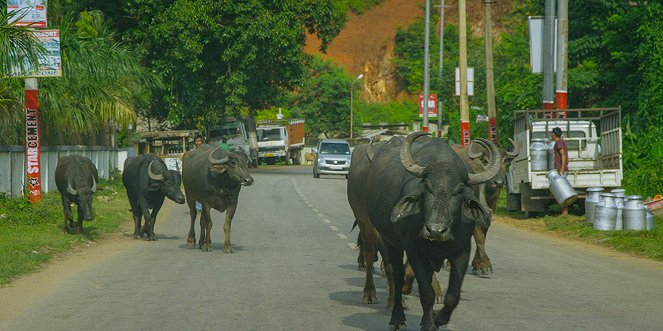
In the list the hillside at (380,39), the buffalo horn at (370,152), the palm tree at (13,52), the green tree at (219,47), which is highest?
the hillside at (380,39)

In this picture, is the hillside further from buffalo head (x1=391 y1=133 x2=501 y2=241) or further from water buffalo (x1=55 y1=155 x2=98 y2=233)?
buffalo head (x1=391 y1=133 x2=501 y2=241)

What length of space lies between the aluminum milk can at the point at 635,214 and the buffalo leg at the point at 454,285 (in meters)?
11.5

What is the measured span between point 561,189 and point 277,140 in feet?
158

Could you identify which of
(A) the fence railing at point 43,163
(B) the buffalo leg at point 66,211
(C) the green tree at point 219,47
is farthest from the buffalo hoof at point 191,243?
(C) the green tree at point 219,47

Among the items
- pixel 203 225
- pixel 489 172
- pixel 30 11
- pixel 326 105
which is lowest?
pixel 203 225

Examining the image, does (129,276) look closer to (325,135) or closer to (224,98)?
(224,98)

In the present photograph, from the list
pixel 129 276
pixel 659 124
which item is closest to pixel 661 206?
pixel 659 124

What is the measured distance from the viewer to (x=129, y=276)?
13625mm

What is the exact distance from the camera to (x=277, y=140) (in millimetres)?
69562

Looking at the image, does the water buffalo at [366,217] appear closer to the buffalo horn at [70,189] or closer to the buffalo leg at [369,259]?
the buffalo leg at [369,259]

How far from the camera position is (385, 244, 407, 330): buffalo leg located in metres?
9.09

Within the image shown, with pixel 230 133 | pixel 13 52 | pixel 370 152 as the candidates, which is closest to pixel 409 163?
pixel 370 152

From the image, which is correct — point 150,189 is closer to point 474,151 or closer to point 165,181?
point 165,181

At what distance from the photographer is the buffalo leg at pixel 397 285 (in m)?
9.09
